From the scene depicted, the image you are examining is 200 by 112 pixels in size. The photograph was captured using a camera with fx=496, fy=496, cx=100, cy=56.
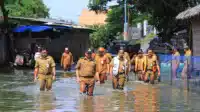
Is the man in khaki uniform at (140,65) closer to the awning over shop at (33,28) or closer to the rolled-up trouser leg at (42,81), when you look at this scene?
the rolled-up trouser leg at (42,81)

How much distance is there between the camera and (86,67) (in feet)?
49.2

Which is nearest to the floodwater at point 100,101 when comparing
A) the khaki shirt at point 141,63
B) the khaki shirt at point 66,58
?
the khaki shirt at point 141,63

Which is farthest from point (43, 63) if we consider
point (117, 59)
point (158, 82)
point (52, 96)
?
point (158, 82)

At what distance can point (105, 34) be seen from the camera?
64750 mm

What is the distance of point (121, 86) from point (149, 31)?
130 feet

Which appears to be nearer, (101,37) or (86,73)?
(86,73)

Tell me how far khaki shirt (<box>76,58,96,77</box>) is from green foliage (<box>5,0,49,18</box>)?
37.8 meters

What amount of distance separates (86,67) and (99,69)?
13.7 ft

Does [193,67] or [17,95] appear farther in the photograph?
[193,67]

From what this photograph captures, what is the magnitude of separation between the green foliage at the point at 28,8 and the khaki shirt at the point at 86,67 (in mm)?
37753

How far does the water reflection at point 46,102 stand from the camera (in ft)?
40.0

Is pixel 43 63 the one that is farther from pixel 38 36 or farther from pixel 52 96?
pixel 38 36

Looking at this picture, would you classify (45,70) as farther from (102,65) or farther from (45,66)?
(102,65)

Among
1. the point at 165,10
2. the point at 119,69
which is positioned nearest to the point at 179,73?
the point at 119,69
